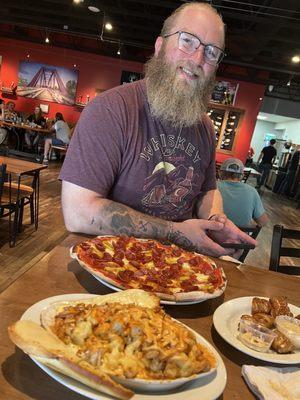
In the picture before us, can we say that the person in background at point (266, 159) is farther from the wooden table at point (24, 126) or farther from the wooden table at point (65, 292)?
the wooden table at point (65, 292)

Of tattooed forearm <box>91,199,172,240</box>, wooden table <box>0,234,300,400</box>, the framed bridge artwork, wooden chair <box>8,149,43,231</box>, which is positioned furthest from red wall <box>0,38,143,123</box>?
wooden table <box>0,234,300,400</box>

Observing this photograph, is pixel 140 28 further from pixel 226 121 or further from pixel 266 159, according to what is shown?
pixel 266 159

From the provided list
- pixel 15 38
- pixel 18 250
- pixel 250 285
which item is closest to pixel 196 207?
pixel 250 285

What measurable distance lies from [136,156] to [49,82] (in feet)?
36.5

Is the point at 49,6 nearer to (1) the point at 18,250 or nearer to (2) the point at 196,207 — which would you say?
(1) the point at 18,250

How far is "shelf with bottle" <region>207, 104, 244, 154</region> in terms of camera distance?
36.7ft

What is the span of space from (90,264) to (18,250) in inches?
119

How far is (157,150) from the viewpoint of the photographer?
1.69 metres

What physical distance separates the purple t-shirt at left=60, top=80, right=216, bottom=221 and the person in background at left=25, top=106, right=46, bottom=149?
949 cm

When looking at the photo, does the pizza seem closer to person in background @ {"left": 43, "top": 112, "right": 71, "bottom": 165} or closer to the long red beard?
the long red beard

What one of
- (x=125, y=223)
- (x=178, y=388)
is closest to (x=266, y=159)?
(x=125, y=223)

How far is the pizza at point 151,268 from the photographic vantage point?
1.00m

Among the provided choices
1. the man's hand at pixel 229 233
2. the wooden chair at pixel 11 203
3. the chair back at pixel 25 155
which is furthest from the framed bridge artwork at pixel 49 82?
the man's hand at pixel 229 233

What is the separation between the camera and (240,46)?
29.1 ft
